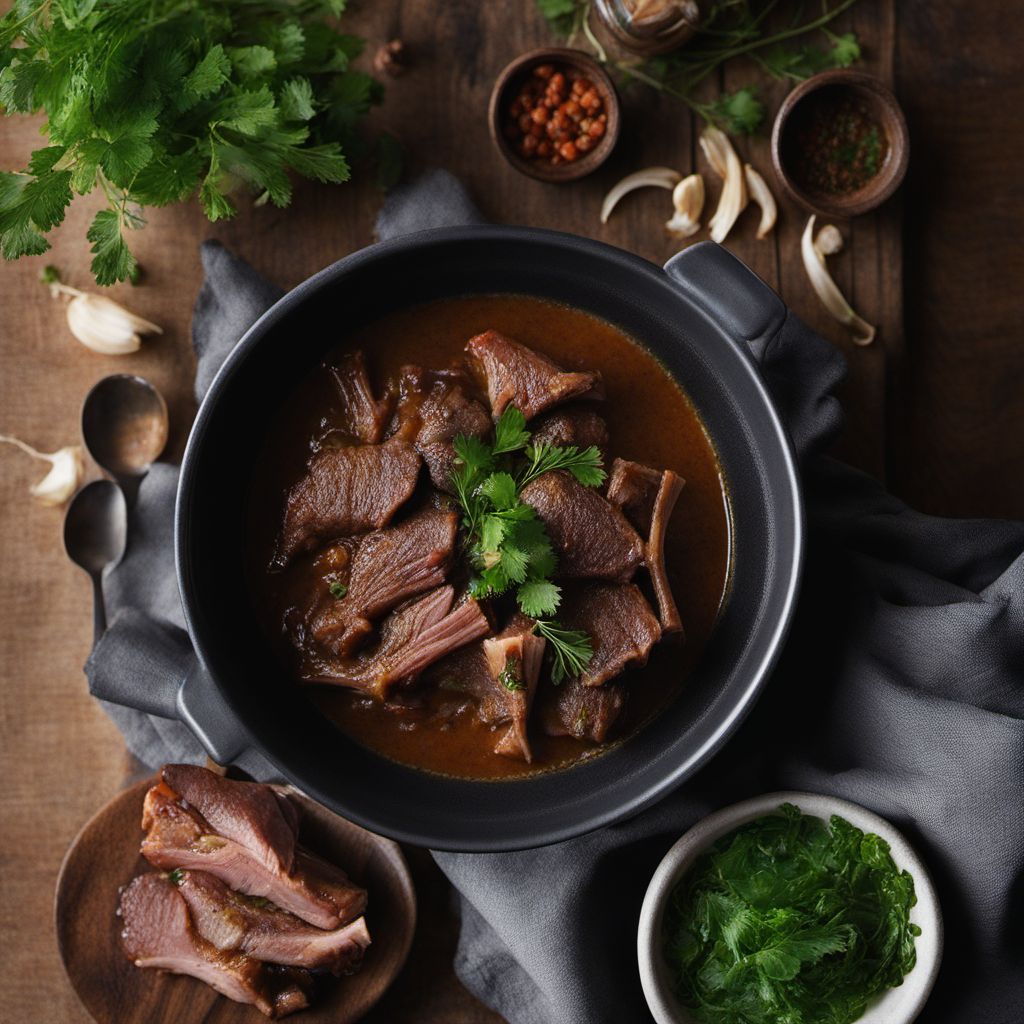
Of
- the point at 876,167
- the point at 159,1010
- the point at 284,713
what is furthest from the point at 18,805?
the point at 876,167

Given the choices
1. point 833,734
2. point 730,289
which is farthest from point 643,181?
point 833,734

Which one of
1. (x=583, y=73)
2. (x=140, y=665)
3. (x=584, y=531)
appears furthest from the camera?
(x=583, y=73)

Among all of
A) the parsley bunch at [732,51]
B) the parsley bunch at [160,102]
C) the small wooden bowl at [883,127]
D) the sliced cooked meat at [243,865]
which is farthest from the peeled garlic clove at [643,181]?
the sliced cooked meat at [243,865]

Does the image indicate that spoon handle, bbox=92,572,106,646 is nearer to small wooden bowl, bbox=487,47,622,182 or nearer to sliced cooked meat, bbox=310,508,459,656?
sliced cooked meat, bbox=310,508,459,656

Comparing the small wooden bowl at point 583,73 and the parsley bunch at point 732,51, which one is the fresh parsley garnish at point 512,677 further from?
the parsley bunch at point 732,51

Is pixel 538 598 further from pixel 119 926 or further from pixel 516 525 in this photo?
pixel 119 926
